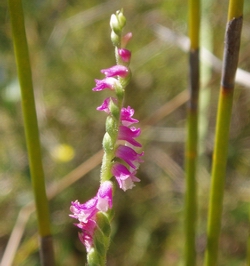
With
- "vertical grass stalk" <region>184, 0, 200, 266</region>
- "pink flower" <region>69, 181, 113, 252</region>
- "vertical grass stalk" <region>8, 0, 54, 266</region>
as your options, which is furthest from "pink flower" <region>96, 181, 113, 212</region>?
"vertical grass stalk" <region>184, 0, 200, 266</region>

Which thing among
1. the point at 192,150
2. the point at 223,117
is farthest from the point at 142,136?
the point at 223,117

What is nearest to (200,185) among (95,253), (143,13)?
(143,13)

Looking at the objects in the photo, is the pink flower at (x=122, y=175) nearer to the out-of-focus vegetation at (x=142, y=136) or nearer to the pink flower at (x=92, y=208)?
the pink flower at (x=92, y=208)

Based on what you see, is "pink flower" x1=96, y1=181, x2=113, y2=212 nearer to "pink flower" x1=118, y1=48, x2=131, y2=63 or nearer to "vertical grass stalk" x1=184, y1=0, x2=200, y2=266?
"pink flower" x1=118, y1=48, x2=131, y2=63

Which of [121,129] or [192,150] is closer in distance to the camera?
[121,129]

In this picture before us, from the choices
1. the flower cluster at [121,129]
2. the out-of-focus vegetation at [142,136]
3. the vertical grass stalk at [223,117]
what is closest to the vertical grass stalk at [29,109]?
the flower cluster at [121,129]

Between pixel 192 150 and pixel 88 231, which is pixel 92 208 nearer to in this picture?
pixel 88 231
